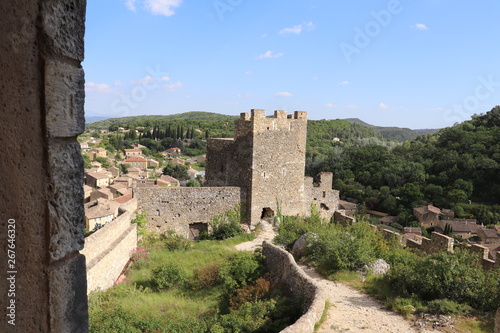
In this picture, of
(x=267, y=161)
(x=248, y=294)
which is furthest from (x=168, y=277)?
(x=267, y=161)

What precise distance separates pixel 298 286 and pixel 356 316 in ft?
4.94

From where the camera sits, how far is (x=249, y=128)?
14797 mm

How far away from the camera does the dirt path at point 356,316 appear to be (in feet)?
22.9

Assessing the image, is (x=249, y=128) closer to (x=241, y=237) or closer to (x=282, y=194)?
(x=282, y=194)

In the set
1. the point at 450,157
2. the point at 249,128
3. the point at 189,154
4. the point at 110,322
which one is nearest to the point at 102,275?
the point at 110,322

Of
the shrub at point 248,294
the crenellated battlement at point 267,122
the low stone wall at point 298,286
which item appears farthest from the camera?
the crenellated battlement at point 267,122

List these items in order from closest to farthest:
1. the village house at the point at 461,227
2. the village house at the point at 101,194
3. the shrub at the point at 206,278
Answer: the shrub at the point at 206,278, the village house at the point at 461,227, the village house at the point at 101,194

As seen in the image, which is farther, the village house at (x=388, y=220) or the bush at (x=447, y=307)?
the village house at (x=388, y=220)

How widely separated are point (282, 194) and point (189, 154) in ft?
284

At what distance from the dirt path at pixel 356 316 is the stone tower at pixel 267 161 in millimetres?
6099

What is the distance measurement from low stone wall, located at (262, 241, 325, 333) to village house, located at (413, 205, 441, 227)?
3969 cm

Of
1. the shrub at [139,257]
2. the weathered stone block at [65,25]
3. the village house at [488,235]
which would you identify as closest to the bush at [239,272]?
the shrub at [139,257]

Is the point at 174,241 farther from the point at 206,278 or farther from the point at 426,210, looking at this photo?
the point at 426,210

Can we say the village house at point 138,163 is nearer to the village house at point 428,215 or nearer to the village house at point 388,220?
the village house at point 388,220
